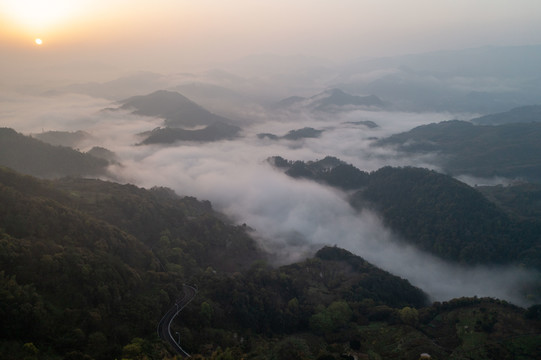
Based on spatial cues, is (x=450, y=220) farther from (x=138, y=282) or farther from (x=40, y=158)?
(x=40, y=158)

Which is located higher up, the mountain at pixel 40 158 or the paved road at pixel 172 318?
the mountain at pixel 40 158

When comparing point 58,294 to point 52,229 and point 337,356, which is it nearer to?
point 52,229

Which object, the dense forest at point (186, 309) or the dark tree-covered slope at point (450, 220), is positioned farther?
the dark tree-covered slope at point (450, 220)

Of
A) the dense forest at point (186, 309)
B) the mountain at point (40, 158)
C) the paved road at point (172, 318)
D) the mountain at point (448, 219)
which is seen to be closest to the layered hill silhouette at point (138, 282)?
the dense forest at point (186, 309)

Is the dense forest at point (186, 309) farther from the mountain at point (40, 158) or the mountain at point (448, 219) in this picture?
the mountain at point (40, 158)

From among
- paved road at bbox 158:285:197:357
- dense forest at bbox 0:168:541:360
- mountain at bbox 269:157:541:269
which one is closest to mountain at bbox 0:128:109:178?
dense forest at bbox 0:168:541:360

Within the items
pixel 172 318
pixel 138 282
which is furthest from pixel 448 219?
pixel 138 282

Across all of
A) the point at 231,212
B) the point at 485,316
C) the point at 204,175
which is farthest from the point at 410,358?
the point at 204,175
